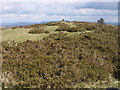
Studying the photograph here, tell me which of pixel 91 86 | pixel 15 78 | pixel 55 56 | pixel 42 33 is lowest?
pixel 91 86

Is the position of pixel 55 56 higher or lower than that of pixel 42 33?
lower

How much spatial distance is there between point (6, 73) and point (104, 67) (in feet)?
25.1

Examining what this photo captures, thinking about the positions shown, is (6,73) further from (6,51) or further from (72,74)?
(72,74)

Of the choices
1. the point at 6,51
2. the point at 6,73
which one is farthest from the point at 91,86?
the point at 6,51

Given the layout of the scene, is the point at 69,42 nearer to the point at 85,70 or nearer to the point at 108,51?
the point at 108,51

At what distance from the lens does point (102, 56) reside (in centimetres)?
1477

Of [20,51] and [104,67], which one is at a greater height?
[20,51]

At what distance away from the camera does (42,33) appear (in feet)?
70.0

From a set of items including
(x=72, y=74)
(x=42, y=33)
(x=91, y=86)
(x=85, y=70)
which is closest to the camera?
(x=91, y=86)

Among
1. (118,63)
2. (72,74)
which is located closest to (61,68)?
(72,74)

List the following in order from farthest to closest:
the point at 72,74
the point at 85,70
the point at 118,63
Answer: the point at 118,63, the point at 85,70, the point at 72,74

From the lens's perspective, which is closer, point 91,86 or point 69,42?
point 91,86

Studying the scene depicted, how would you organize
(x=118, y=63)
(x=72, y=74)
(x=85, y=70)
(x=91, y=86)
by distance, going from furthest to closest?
(x=118, y=63), (x=85, y=70), (x=72, y=74), (x=91, y=86)

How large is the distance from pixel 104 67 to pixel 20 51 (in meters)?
7.55
